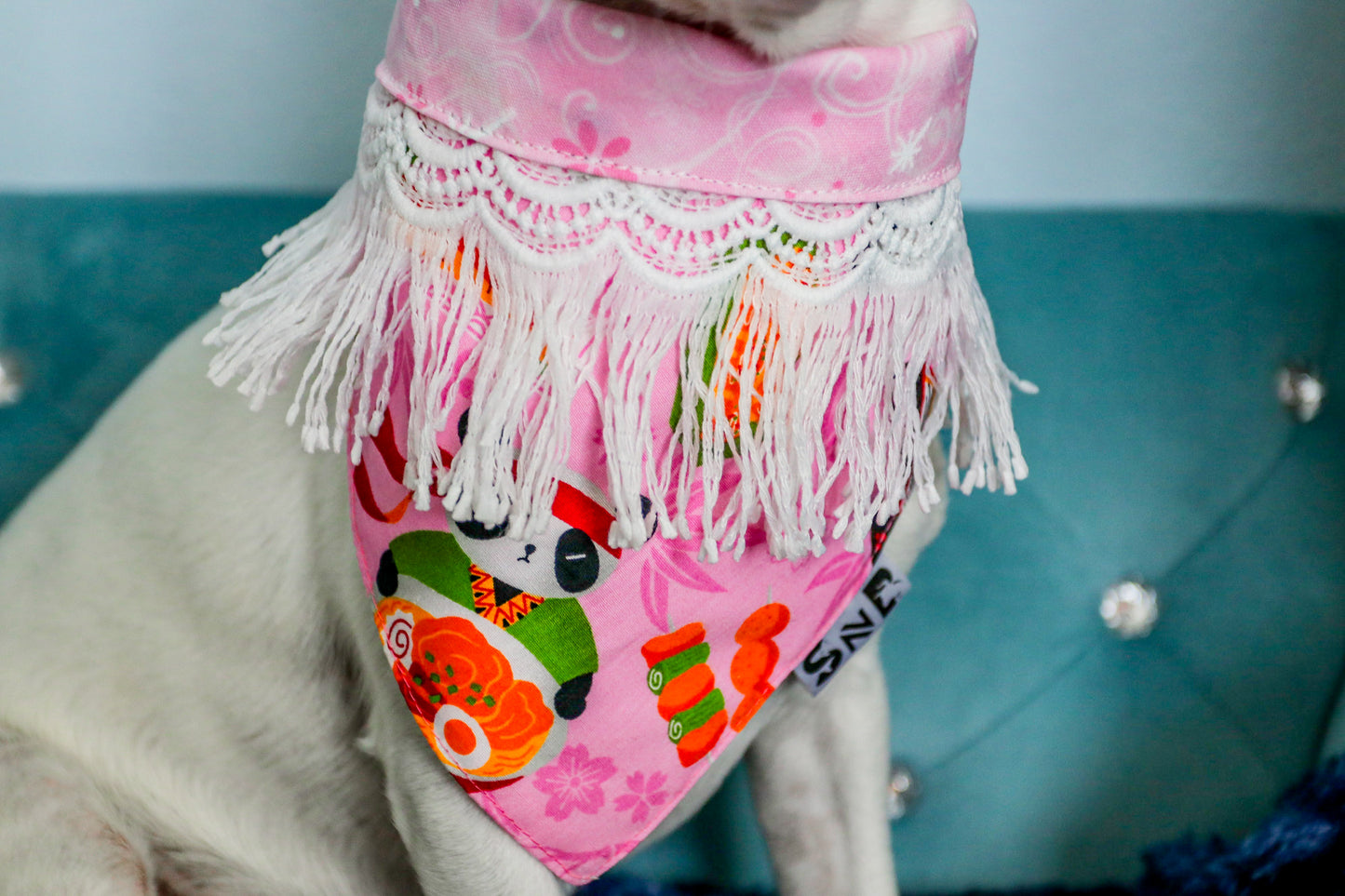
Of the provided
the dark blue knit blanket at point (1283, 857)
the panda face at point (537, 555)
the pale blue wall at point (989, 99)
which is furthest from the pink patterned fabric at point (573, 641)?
the pale blue wall at point (989, 99)

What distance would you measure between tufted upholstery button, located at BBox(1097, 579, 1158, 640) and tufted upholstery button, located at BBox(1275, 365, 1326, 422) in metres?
0.19

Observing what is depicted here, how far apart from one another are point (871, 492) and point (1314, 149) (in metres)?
0.61

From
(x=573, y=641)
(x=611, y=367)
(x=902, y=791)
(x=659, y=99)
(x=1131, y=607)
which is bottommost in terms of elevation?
(x=902, y=791)

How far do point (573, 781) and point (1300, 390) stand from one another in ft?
2.34

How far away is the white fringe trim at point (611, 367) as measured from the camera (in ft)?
1.72

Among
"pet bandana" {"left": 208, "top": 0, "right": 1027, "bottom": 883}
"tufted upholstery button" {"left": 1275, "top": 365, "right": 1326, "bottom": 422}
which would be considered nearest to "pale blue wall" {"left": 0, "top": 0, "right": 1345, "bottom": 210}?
"tufted upholstery button" {"left": 1275, "top": 365, "right": 1326, "bottom": 422}

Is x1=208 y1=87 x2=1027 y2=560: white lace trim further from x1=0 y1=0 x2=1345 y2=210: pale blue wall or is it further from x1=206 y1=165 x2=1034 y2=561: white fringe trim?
x1=0 y1=0 x2=1345 y2=210: pale blue wall

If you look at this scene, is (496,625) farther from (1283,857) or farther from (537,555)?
(1283,857)

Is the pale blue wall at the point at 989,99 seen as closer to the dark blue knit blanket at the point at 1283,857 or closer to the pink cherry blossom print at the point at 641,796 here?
the dark blue knit blanket at the point at 1283,857

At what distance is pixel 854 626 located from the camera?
2.32 ft

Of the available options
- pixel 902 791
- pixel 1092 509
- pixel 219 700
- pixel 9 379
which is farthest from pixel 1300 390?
pixel 9 379

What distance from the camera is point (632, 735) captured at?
0.62 m

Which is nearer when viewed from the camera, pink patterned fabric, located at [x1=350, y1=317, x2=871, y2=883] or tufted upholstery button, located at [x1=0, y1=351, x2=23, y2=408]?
pink patterned fabric, located at [x1=350, y1=317, x2=871, y2=883]

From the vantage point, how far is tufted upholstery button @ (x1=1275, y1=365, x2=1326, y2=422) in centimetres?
95
